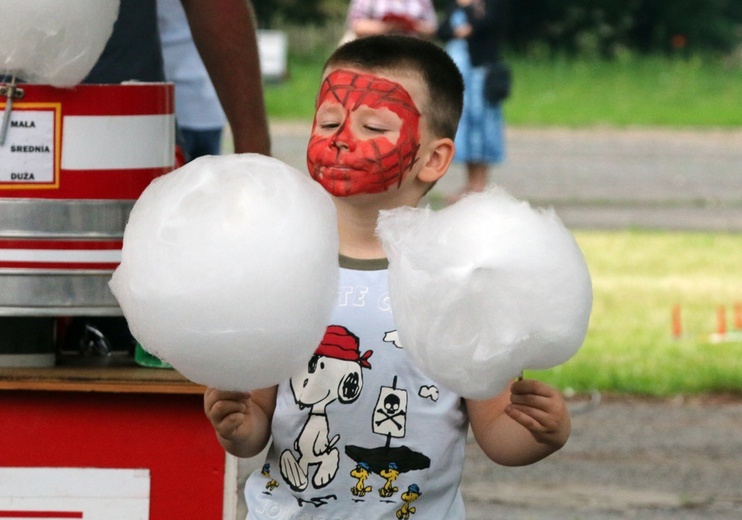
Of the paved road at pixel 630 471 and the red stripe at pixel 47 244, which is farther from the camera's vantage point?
the paved road at pixel 630 471

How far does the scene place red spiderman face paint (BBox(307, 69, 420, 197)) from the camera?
2469mm

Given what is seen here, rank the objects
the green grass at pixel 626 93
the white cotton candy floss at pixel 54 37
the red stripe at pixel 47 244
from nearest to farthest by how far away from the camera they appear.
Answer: the white cotton candy floss at pixel 54 37, the red stripe at pixel 47 244, the green grass at pixel 626 93

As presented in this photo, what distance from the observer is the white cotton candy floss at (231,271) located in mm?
2062

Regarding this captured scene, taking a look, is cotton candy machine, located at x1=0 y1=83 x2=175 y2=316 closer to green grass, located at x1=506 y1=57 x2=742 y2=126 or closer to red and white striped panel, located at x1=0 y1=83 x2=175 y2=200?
red and white striped panel, located at x1=0 y1=83 x2=175 y2=200

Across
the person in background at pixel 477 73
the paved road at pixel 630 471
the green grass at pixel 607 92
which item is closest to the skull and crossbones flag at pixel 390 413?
the paved road at pixel 630 471

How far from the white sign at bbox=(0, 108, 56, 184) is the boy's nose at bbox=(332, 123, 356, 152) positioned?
717 millimetres

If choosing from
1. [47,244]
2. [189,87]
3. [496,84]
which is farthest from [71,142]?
[496,84]

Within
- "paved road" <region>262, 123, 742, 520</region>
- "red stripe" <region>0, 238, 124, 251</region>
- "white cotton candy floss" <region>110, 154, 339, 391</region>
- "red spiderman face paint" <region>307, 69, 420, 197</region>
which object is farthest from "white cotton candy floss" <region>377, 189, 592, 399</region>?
"paved road" <region>262, 123, 742, 520</region>

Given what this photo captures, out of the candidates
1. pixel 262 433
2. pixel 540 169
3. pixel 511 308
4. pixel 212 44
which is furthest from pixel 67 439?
pixel 540 169

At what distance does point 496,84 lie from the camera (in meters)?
10.0

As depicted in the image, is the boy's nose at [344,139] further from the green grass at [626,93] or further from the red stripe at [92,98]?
the green grass at [626,93]

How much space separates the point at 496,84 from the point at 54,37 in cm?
734

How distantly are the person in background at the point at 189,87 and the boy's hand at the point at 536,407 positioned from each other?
2228mm

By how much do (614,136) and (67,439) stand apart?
16.0m
